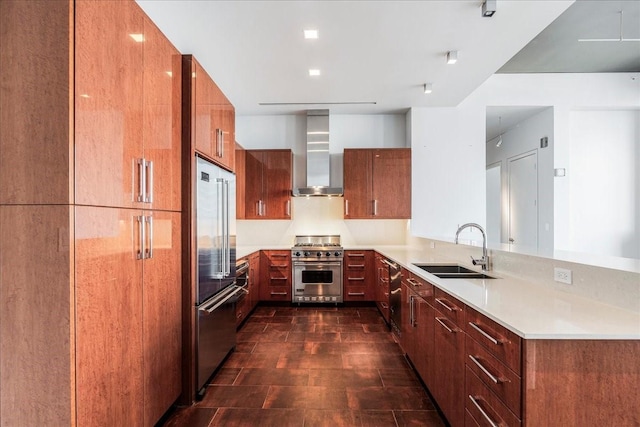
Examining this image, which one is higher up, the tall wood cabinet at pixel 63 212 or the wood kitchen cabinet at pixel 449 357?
the tall wood cabinet at pixel 63 212

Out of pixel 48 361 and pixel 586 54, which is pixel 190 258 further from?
pixel 586 54

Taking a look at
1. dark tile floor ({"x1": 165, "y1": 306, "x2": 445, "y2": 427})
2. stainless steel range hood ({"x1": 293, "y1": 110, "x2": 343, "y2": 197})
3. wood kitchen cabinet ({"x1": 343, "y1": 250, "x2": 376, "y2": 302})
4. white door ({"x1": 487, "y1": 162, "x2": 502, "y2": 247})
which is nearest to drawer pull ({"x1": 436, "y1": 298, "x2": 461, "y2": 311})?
dark tile floor ({"x1": 165, "y1": 306, "x2": 445, "y2": 427})

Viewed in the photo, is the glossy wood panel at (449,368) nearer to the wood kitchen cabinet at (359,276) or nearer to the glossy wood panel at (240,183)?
the wood kitchen cabinet at (359,276)

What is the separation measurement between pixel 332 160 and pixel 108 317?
4199 millimetres

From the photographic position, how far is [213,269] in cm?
253

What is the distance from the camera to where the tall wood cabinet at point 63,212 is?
126cm

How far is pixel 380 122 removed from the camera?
5.20 meters

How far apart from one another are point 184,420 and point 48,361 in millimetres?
1185

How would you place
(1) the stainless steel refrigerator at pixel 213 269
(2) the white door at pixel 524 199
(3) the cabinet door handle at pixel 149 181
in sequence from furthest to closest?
1. (2) the white door at pixel 524 199
2. (1) the stainless steel refrigerator at pixel 213 269
3. (3) the cabinet door handle at pixel 149 181

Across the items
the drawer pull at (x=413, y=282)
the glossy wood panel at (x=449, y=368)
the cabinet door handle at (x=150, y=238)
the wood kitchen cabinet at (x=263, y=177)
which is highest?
the wood kitchen cabinet at (x=263, y=177)

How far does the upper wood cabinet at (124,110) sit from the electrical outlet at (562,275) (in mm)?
2466

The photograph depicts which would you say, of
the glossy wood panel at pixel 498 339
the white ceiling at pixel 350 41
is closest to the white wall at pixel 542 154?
the white ceiling at pixel 350 41

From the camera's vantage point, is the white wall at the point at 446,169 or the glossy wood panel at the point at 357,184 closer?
the white wall at the point at 446,169

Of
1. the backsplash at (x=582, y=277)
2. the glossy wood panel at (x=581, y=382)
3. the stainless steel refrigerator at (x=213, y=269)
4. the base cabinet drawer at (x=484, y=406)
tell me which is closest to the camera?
the glossy wood panel at (x=581, y=382)
